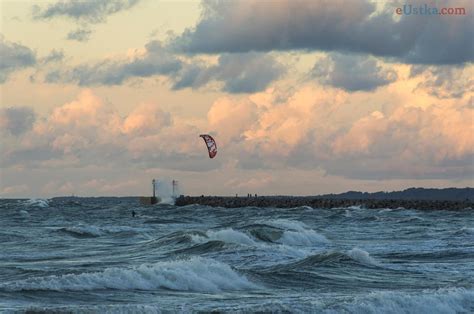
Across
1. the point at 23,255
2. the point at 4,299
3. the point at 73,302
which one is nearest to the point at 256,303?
the point at 73,302

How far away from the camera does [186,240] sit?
3862 cm

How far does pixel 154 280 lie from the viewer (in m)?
23.4

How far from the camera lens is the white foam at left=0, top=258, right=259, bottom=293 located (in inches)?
869

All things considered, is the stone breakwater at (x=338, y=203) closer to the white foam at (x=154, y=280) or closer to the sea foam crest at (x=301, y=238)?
the sea foam crest at (x=301, y=238)

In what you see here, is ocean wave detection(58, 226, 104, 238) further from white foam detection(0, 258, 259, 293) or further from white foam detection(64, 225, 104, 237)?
white foam detection(0, 258, 259, 293)

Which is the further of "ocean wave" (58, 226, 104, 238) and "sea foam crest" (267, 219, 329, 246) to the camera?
"ocean wave" (58, 226, 104, 238)

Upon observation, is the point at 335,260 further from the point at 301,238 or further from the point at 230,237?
the point at 301,238

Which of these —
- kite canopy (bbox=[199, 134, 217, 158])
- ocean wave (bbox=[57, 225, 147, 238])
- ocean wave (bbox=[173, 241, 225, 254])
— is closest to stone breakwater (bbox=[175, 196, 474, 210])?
kite canopy (bbox=[199, 134, 217, 158])

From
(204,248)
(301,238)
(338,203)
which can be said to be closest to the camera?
(204,248)

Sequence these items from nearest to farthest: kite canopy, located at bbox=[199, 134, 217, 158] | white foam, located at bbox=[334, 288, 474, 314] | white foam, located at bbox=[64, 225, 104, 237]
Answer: white foam, located at bbox=[334, 288, 474, 314]
white foam, located at bbox=[64, 225, 104, 237]
kite canopy, located at bbox=[199, 134, 217, 158]

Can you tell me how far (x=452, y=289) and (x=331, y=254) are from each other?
9.26 m

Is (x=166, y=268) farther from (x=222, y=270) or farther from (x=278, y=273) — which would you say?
(x=278, y=273)

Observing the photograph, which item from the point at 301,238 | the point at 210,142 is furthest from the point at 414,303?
the point at 210,142

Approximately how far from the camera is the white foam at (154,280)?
2208cm
